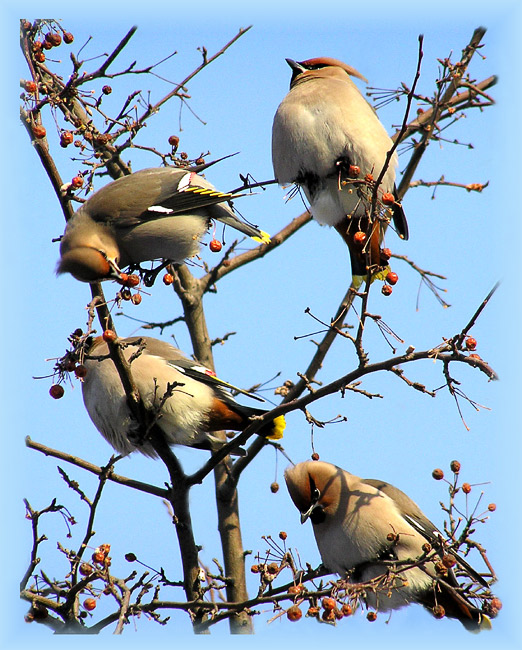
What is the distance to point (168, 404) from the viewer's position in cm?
425

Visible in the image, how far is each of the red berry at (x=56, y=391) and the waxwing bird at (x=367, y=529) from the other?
176 centimetres

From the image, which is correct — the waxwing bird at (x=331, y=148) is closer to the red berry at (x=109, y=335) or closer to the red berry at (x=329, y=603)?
the red berry at (x=109, y=335)

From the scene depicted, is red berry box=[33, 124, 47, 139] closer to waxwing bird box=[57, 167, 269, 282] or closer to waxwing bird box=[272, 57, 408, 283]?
waxwing bird box=[57, 167, 269, 282]

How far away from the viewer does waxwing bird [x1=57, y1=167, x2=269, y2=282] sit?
4148 mm

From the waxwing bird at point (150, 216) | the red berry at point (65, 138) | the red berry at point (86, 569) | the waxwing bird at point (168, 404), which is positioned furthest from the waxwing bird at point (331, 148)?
the red berry at point (86, 569)

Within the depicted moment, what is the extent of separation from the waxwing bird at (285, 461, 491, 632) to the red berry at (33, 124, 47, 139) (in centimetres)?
251

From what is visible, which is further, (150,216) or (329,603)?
(150,216)

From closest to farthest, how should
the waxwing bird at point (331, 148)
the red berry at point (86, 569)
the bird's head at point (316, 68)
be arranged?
the red berry at point (86, 569), the waxwing bird at point (331, 148), the bird's head at point (316, 68)

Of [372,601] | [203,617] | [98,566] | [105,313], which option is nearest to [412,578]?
[372,601]

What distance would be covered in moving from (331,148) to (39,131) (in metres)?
1.83

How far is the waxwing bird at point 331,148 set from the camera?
4547 mm

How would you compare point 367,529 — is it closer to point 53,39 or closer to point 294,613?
point 294,613

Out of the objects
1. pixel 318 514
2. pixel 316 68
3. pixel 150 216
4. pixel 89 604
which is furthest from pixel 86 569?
pixel 316 68

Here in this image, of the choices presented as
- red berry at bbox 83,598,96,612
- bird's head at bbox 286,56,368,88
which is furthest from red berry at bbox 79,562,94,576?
bird's head at bbox 286,56,368,88
